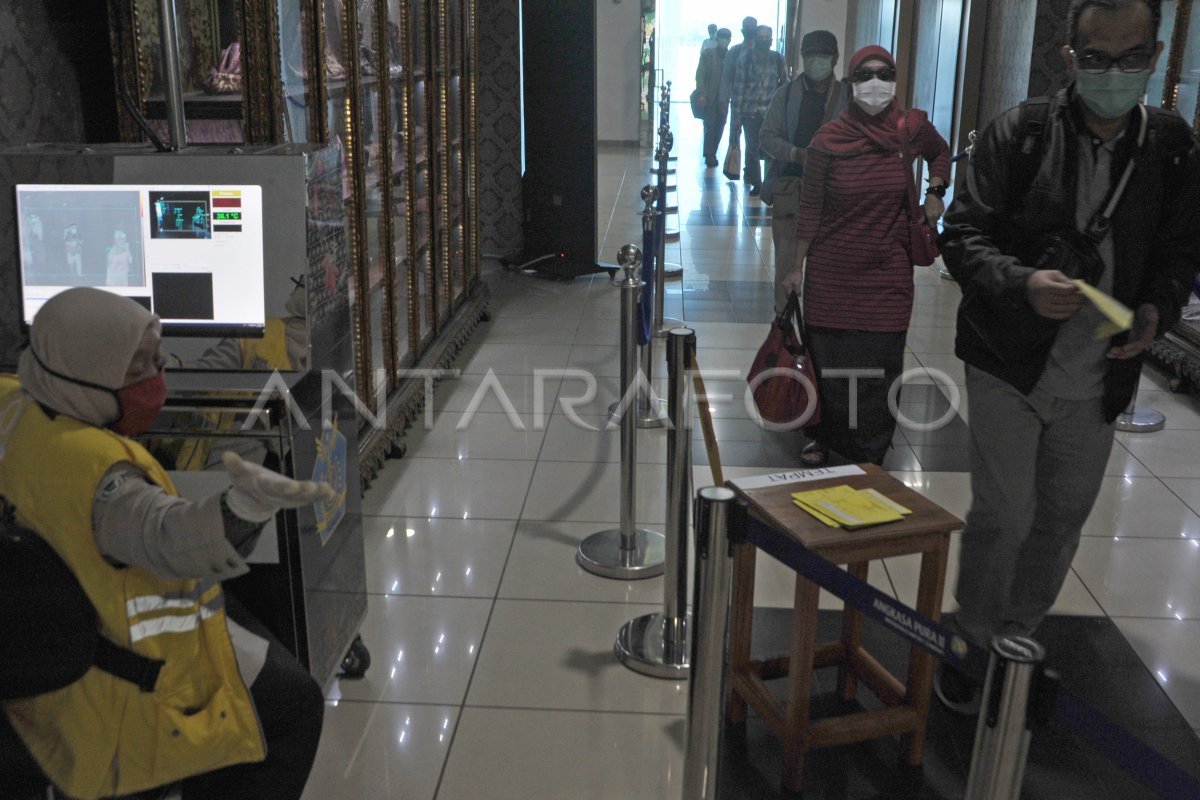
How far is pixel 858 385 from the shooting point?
4.04 metres

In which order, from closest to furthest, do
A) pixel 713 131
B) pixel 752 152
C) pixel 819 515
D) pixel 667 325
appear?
pixel 819 515
pixel 667 325
pixel 752 152
pixel 713 131

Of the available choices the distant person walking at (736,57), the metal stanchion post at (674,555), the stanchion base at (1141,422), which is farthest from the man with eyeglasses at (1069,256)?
the distant person walking at (736,57)

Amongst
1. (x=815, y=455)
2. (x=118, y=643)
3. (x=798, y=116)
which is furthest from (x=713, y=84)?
(x=118, y=643)

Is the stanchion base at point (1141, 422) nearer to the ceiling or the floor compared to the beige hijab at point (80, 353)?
nearer to the floor

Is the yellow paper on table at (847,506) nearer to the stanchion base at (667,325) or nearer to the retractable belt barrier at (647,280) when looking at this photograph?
the retractable belt barrier at (647,280)

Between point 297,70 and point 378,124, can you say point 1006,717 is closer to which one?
point 297,70

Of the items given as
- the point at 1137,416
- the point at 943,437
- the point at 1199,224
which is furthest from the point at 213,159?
the point at 1137,416

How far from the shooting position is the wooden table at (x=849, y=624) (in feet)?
7.98

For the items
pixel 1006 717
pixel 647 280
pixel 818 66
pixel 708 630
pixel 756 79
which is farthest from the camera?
pixel 756 79

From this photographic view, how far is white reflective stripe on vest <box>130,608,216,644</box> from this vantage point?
1.73m

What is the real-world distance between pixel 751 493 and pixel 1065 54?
1.19 m

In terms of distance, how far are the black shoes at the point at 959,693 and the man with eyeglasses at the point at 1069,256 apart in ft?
0.98

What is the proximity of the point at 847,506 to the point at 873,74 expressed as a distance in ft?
6.27

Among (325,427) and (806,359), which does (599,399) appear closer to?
(806,359)
